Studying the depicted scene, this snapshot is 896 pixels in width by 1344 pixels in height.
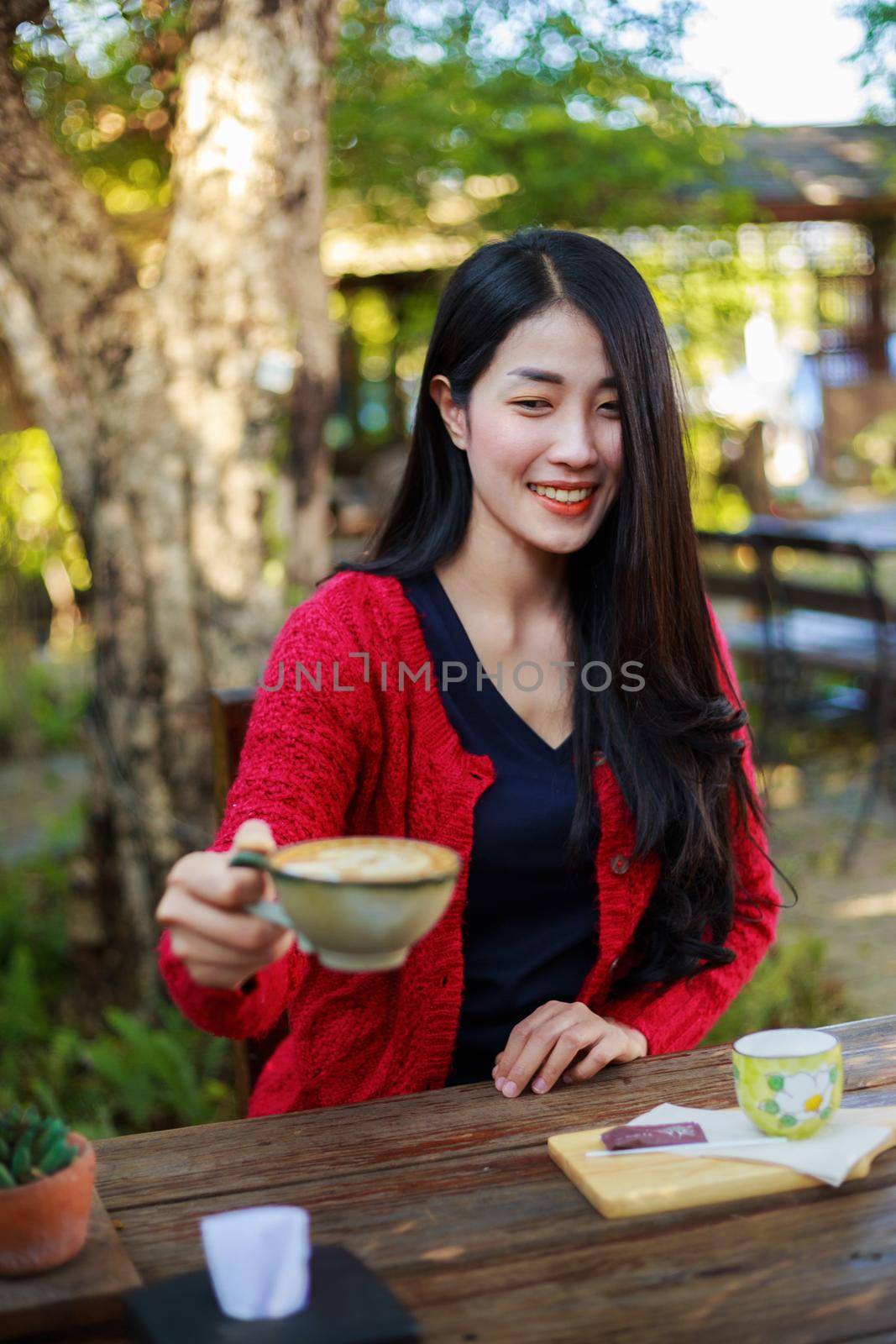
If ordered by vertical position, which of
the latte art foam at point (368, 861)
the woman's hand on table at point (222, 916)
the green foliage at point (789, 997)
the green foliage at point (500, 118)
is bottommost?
the green foliage at point (789, 997)

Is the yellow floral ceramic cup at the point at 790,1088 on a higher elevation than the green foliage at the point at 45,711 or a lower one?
higher

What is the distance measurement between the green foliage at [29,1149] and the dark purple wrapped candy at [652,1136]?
49 centimetres

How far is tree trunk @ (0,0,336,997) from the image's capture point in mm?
3348

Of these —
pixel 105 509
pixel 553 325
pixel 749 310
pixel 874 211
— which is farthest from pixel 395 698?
pixel 874 211

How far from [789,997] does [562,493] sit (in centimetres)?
243

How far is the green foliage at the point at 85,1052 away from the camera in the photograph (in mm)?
3252

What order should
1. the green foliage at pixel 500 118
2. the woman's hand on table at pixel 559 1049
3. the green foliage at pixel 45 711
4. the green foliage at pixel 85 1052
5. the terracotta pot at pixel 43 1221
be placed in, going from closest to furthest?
the terracotta pot at pixel 43 1221 < the woman's hand on table at pixel 559 1049 < the green foliage at pixel 85 1052 < the green foliage at pixel 500 118 < the green foliage at pixel 45 711

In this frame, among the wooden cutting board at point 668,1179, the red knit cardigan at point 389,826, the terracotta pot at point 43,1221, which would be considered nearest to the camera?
the terracotta pot at point 43,1221

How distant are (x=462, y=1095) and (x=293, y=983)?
227 millimetres

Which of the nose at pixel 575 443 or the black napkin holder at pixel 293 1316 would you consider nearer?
the black napkin holder at pixel 293 1316

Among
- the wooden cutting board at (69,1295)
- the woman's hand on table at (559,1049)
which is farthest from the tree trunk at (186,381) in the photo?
the wooden cutting board at (69,1295)

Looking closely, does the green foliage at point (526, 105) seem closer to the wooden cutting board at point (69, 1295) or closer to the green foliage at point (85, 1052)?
the green foliage at point (85, 1052)

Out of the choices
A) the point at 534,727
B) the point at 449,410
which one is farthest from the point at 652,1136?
the point at 449,410

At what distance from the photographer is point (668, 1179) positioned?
1.24 m
